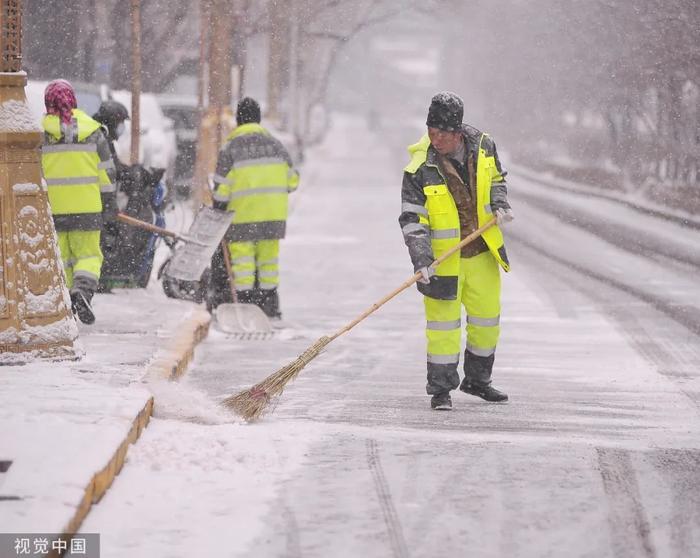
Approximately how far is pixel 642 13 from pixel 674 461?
18.6 meters

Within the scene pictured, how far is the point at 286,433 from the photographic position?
6.61 metres

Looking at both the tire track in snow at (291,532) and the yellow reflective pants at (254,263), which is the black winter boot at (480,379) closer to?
the tire track in snow at (291,532)

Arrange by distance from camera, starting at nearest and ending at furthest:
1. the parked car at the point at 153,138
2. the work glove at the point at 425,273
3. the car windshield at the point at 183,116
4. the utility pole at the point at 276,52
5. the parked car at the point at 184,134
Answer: the work glove at the point at 425,273, the parked car at the point at 153,138, the parked car at the point at 184,134, the car windshield at the point at 183,116, the utility pole at the point at 276,52

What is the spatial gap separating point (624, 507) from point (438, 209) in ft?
8.07

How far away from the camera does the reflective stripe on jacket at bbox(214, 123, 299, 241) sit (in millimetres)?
10758

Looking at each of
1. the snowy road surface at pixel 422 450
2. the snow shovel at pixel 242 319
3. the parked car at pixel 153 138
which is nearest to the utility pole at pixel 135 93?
the snowy road surface at pixel 422 450

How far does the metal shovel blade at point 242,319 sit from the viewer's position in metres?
10.5

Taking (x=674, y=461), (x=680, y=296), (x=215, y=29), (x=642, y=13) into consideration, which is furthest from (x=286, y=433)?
(x=642, y=13)

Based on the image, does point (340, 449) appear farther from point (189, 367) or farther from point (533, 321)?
point (533, 321)

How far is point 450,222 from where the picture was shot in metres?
7.52

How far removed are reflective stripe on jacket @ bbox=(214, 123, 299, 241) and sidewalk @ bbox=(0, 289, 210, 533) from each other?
1434mm

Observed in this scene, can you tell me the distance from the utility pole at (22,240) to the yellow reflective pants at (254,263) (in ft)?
Answer: 10.7

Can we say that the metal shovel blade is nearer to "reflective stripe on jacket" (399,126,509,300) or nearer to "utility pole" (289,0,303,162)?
"reflective stripe on jacket" (399,126,509,300)

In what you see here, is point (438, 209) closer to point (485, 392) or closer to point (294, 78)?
point (485, 392)
